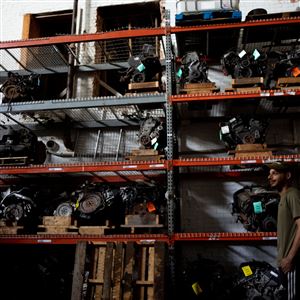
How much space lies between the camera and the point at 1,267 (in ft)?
14.7

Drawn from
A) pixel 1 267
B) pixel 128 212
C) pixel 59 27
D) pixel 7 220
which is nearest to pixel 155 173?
pixel 128 212

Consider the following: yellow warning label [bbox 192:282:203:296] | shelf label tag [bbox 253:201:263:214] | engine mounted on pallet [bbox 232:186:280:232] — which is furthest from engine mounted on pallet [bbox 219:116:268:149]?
yellow warning label [bbox 192:282:203:296]

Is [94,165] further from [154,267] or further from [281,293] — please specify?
[281,293]

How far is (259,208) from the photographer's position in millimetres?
3979

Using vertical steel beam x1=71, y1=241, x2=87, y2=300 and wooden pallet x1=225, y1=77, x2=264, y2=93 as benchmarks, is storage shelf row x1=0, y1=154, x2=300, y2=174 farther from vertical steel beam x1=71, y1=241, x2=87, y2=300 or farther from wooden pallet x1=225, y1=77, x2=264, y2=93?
vertical steel beam x1=71, y1=241, x2=87, y2=300

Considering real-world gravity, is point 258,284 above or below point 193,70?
→ below

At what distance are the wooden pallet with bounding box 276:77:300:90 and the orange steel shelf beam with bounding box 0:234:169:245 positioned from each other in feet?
7.15

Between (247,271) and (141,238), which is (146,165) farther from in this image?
(247,271)

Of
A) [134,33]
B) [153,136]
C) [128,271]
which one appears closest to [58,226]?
[128,271]

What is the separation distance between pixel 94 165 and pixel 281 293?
2.42 meters

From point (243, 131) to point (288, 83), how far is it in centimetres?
75

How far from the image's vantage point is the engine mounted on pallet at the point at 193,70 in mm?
4422

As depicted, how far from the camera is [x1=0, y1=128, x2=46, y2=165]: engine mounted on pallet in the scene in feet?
15.0

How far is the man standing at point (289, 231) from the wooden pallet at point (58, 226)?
90.5 inches
